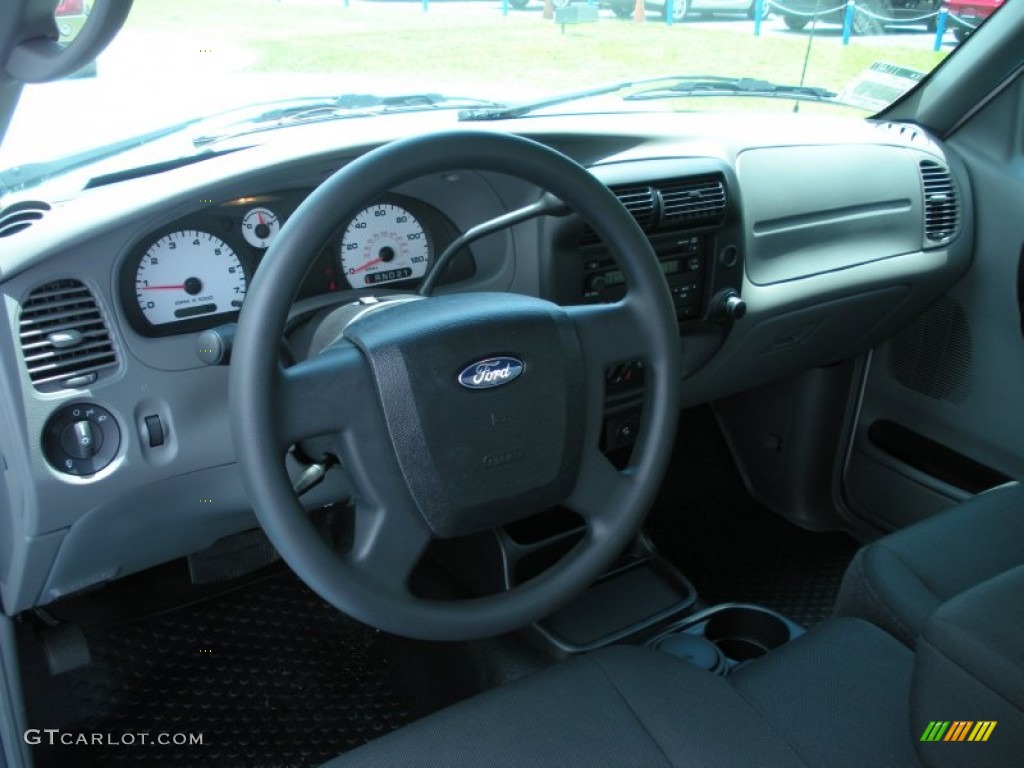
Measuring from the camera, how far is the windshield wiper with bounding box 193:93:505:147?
5.46 feet

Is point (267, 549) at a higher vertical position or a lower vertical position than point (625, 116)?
lower

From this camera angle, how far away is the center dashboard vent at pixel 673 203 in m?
1.81

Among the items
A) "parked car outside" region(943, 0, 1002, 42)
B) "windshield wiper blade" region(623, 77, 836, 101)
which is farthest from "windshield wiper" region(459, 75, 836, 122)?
"parked car outside" region(943, 0, 1002, 42)

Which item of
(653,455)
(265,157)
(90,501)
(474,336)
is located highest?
(265,157)

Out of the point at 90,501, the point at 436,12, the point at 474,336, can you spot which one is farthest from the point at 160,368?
the point at 436,12

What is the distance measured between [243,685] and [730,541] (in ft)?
4.27

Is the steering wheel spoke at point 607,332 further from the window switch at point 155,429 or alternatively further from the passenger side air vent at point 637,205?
the window switch at point 155,429

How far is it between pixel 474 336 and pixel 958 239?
1.63 meters

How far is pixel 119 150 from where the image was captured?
1.57 meters

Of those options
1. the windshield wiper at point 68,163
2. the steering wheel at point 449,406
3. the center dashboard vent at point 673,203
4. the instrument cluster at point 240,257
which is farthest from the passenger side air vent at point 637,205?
the windshield wiper at point 68,163

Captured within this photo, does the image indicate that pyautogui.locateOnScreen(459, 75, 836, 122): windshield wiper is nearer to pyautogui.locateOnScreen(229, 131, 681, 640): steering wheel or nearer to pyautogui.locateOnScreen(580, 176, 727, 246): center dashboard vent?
pyautogui.locateOnScreen(580, 176, 727, 246): center dashboard vent

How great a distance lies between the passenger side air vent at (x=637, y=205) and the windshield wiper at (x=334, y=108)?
347 millimetres

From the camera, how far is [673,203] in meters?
1.87

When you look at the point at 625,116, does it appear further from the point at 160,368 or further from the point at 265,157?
the point at 160,368
